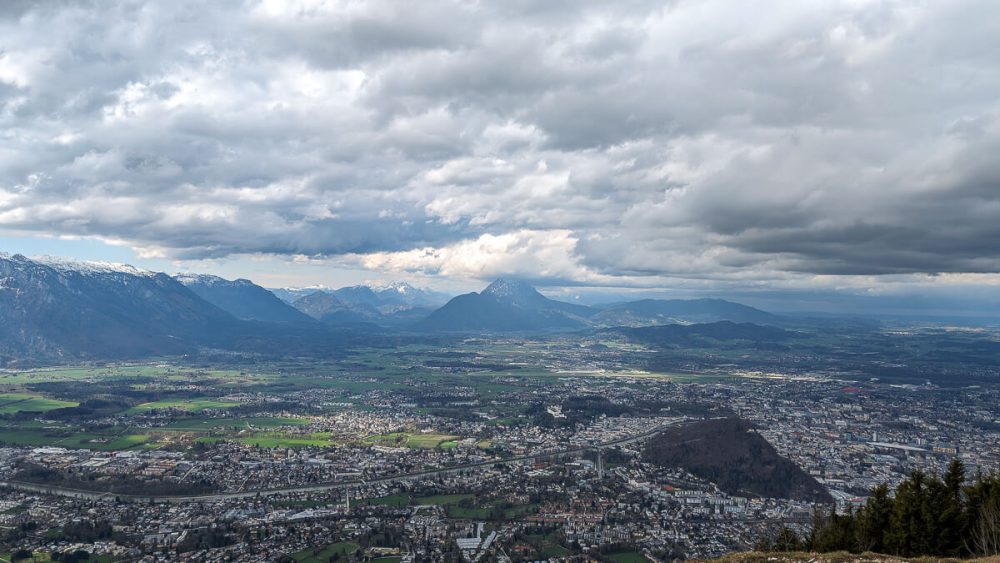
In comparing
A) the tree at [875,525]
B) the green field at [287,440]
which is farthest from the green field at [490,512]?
the green field at [287,440]

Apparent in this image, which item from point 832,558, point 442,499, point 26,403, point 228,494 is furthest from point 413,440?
point 26,403

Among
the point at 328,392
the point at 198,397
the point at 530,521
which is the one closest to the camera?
the point at 530,521

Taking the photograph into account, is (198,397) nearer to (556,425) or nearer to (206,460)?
(206,460)

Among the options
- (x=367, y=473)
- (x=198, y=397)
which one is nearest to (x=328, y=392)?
(x=198, y=397)

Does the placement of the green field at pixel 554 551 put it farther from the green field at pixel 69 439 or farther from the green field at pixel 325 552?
the green field at pixel 69 439

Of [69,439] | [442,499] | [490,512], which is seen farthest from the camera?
[69,439]

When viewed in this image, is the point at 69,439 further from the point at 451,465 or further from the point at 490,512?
the point at 490,512
